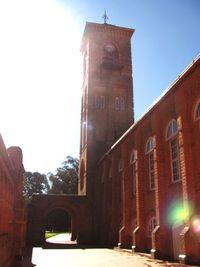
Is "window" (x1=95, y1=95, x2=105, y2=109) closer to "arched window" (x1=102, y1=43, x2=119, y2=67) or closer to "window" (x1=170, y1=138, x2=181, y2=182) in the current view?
"arched window" (x1=102, y1=43, x2=119, y2=67)

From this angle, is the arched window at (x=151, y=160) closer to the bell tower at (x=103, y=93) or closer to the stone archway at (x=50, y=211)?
the stone archway at (x=50, y=211)

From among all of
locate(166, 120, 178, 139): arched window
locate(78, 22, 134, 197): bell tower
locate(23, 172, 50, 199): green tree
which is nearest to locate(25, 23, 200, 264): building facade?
locate(166, 120, 178, 139): arched window

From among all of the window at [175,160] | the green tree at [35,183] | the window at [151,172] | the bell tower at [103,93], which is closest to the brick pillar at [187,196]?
the window at [175,160]

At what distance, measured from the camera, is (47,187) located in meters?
88.6

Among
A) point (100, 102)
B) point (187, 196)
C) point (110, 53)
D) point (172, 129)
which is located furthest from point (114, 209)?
point (110, 53)

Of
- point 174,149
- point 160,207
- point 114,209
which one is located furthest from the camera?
point 114,209

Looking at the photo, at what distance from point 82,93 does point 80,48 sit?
690 centimetres

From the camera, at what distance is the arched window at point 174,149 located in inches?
631

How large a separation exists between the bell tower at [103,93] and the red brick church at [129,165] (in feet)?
0.37

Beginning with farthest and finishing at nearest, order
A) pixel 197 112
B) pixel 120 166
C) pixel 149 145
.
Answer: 1. pixel 120 166
2. pixel 149 145
3. pixel 197 112

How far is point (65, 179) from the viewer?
6675 cm

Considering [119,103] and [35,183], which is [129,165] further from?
[35,183]

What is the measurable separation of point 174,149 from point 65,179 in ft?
171

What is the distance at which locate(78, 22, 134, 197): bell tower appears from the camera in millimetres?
34434
